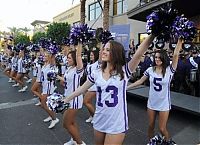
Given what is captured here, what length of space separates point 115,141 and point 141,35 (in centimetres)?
2279

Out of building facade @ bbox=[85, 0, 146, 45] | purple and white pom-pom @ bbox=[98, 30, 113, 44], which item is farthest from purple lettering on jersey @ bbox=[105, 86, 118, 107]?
building facade @ bbox=[85, 0, 146, 45]

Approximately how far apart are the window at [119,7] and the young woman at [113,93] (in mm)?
26648

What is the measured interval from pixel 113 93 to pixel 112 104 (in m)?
0.12

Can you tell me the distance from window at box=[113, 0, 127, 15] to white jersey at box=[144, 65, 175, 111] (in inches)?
981

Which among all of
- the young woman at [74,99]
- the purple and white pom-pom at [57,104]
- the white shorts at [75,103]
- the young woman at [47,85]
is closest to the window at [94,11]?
the young woman at [47,85]

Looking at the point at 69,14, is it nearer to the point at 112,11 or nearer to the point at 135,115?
the point at 112,11

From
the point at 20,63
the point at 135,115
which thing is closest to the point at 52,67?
the point at 135,115

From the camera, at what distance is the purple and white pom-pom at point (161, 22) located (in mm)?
3072

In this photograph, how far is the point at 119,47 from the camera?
10.6 ft

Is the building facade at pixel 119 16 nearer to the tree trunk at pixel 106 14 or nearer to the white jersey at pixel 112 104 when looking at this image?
the tree trunk at pixel 106 14

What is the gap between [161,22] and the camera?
3070 millimetres

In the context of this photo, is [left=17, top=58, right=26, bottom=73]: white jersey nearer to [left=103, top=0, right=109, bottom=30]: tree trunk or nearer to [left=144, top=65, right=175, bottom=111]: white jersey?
[left=103, top=0, right=109, bottom=30]: tree trunk

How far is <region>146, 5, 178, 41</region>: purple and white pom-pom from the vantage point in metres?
3.07

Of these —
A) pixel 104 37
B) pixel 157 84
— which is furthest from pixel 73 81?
pixel 104 37
